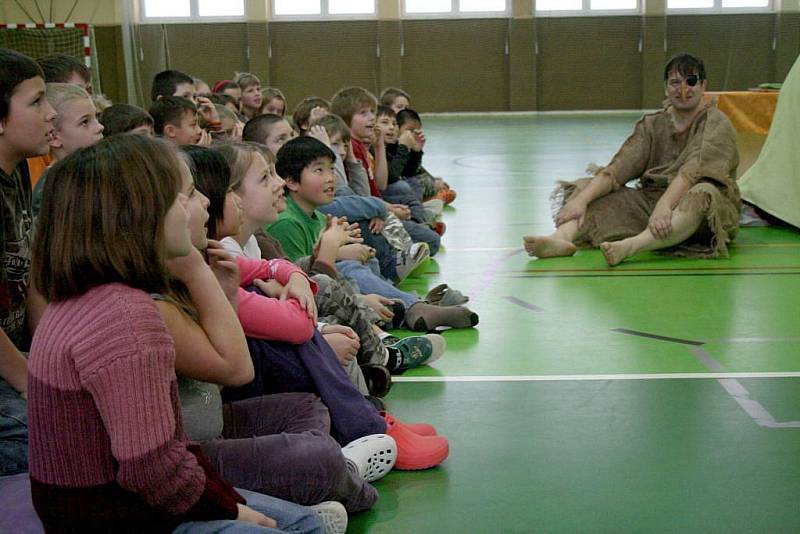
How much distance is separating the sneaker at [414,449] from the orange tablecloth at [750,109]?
509 cm

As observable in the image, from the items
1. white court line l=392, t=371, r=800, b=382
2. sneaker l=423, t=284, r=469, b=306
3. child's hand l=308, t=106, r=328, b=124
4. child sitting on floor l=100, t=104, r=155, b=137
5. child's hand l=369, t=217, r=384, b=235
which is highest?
child sitting on floor l=100, t=104, r=155, b=137

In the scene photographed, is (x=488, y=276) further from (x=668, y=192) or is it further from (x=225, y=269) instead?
(x=225, y=269)

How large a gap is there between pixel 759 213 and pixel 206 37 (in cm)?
1444

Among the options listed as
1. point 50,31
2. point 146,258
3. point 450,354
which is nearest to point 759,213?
point 450,354

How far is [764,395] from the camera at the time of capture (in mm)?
3291

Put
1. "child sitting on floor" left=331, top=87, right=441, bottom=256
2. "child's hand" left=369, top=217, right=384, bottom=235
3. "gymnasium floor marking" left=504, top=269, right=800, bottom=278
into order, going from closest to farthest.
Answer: "child's hand" left=369, top=217, right=384, bottom=235, "gymnasium floor marking" left=504, top=269, right=800, bottom=278, "child sitting on floor" left=331, top=87, right=441, bottom=256

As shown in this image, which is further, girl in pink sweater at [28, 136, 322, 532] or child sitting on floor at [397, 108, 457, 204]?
child sitting on floor at [397, 108, 457, 204]

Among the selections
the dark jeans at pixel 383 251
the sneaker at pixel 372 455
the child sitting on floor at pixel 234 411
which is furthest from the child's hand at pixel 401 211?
the sneaker at pixel 372 455

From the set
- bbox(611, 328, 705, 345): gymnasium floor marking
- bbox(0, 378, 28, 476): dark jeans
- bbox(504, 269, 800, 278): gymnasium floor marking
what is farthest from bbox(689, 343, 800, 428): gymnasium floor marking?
bbox(0, 378, 28, 476): dark jeans

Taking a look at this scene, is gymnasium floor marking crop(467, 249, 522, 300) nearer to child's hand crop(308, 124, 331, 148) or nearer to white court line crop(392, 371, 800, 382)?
child's hand crop(308, 124, 331, 148)

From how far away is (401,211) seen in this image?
579cm

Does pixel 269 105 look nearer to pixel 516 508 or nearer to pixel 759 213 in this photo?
pixel 759 213

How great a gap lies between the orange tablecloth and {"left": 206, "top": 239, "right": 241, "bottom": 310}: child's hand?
5496 mm

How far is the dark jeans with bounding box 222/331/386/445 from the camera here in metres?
2.59
